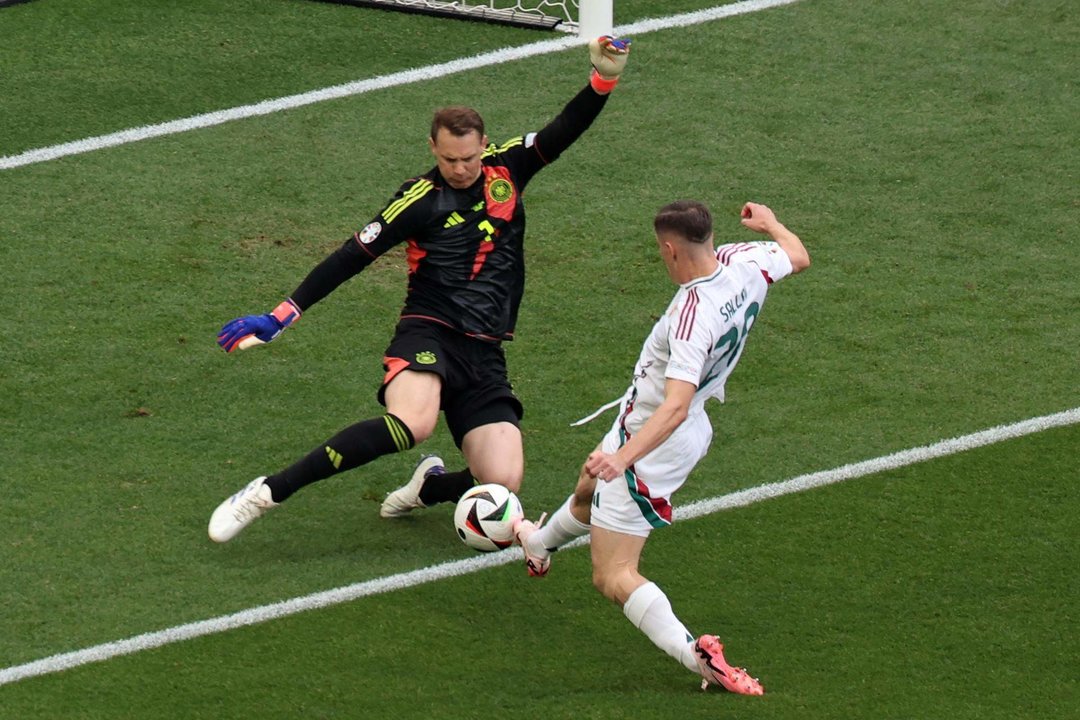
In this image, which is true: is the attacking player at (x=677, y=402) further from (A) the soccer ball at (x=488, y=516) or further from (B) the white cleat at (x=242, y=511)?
(B) the white cleat at (x=242, y=511)

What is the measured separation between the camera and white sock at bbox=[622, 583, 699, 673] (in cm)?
639

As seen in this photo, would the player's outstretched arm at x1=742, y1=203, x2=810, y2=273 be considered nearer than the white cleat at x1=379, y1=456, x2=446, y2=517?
Yes

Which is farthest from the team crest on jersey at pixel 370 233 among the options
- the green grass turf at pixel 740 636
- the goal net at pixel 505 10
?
the goal net at pixel 505 10

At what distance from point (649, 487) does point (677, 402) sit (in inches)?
18.4

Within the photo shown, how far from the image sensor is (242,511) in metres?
7.29

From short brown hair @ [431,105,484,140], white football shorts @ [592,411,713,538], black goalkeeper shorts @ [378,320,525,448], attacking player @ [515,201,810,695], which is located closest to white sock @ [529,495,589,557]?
attacking player @ [515,201,810,695]

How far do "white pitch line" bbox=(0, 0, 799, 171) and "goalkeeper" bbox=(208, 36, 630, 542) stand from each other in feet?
13.4

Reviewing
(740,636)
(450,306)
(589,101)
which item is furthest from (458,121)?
(740,636)

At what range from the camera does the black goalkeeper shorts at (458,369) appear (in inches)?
292

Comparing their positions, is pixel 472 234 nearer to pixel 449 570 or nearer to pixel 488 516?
pixel 488 516

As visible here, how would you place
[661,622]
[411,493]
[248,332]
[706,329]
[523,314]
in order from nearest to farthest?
[706,329] → [661,622] → [248,332] → [411,493] → [523,314]

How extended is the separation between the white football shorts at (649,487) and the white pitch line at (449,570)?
1.11m

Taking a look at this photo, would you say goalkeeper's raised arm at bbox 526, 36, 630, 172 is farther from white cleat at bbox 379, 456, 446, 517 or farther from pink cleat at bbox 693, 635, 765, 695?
pink cleat at bbox 693, 635, 765, 695

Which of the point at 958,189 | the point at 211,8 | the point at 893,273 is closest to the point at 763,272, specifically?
the point at 893,273
